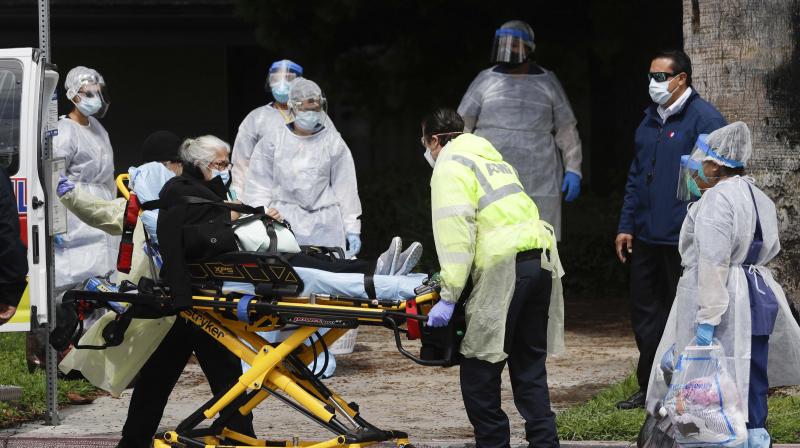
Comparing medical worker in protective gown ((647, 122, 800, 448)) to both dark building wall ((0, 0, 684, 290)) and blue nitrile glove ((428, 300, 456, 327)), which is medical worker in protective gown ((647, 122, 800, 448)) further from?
dark building wall ((0, 0, 684, 290))

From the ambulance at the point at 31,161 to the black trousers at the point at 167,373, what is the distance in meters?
0.76

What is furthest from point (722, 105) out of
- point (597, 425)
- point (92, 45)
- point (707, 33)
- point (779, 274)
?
point (92, 45)

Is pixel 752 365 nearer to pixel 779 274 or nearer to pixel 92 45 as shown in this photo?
pixel 779 274

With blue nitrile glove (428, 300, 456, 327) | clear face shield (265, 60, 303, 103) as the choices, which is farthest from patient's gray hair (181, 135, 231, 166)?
clear face shield (265, 60, 303, 103)

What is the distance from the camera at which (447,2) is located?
484 inches

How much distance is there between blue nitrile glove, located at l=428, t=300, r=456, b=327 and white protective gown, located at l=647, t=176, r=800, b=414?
938 mm

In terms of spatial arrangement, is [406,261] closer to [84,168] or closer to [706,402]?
[706,402]

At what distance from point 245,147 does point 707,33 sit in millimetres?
2847

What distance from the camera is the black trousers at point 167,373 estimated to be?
247 inches

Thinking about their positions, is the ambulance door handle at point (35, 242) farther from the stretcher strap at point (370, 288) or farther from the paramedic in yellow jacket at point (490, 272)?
the paramedic in yellow jacket at point (490, 272)

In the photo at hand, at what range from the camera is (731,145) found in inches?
221

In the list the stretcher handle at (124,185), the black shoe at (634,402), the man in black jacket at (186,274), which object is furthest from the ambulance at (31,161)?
the black shoe at (634,402)

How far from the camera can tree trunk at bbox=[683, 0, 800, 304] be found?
734 centimetres

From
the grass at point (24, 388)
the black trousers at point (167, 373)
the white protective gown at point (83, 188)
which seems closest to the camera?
the black trousers at point (167, 373)
